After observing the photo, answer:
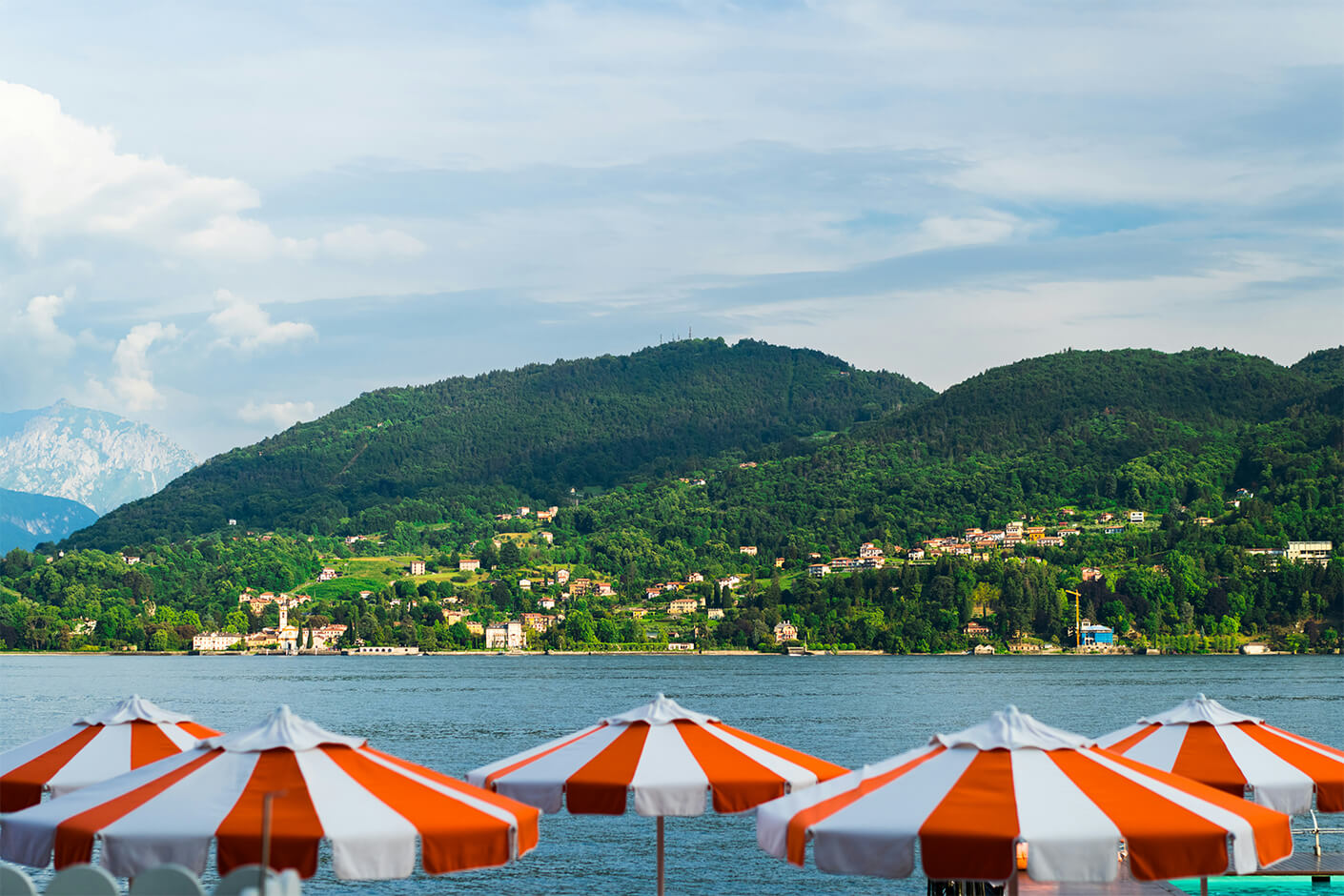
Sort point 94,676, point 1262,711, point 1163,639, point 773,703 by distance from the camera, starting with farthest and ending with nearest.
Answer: point 1163,639, point 94,676, point 773,703, point 1262,711

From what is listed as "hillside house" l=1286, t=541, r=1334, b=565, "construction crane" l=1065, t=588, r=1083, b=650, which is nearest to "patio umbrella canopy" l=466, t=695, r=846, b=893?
"construction crane" l=1065, t=588, r=1083, b=650

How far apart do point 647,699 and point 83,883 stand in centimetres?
6765

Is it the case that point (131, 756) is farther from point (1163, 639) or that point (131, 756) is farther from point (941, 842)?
point (1163, 639)

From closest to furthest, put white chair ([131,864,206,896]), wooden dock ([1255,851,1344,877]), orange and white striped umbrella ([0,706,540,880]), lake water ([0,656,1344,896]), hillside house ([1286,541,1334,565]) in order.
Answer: white chair ([131,864,206,896]) → orange and white striped umbrella ([0,706,540,880]) → wooden dock ([1255,851,1344,877]) → lake water ([0,656,1344,896]) → hillside house ([1286,541,1334,565])

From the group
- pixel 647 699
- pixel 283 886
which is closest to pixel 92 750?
pixel 283 886

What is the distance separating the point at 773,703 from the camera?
3593 inches

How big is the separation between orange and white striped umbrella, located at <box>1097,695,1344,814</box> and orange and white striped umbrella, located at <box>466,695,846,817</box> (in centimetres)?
352

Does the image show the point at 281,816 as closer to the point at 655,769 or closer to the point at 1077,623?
the point at 655,769

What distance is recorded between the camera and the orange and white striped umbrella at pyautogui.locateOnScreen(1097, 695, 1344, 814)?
13.3m

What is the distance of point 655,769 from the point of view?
12.1 m

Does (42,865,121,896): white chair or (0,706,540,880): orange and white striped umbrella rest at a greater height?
(0,706,540,880): orange and white striped umbrella

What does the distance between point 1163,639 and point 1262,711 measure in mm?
94854

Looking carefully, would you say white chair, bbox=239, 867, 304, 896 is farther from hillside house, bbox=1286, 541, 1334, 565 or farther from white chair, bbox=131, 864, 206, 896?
hillside house, bbox=1286, 541, 1334, 565

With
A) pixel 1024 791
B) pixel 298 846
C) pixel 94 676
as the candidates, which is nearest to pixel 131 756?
pixel 298 846
